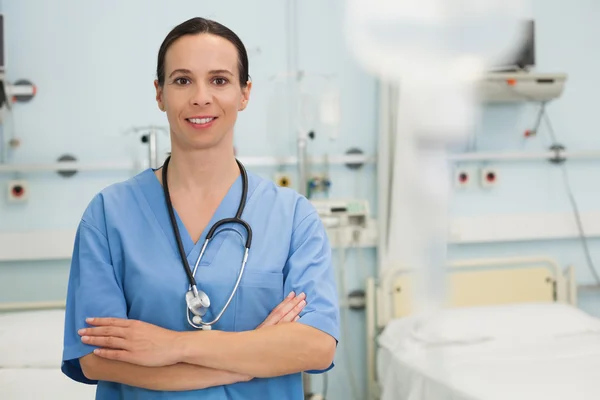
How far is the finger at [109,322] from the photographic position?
1134 mm

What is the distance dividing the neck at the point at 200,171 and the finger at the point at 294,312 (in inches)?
10.8

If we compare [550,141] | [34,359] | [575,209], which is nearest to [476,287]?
[575,209]

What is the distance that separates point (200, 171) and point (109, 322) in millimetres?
317

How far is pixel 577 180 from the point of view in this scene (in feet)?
10.4

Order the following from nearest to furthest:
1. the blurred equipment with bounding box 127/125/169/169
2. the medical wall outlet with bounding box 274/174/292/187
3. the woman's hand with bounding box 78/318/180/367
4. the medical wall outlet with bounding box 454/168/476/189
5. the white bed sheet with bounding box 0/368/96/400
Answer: the woman's hand with bounding box 78/318/180/367
the white bed sheet with bounding box 0/368/96/400
the blurred equipment with bounding box 127/125/169/169
the medical wall outlet with bounding box 274/174/292/187
the medical wall outlet with bounding box 454/168/476/189

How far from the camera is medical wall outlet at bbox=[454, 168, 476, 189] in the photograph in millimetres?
3033

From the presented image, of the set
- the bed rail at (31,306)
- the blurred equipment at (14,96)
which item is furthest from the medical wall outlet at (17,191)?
the bed rail at (31,306)

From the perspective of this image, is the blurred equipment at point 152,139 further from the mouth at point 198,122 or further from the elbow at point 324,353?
the elbow at point 324,353

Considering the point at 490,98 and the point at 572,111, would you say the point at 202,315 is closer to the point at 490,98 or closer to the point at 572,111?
the point at 490,98

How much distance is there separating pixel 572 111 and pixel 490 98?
565 mm

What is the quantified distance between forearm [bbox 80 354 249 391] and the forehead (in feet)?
1.70

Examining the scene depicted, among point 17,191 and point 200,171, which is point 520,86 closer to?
point 200,171

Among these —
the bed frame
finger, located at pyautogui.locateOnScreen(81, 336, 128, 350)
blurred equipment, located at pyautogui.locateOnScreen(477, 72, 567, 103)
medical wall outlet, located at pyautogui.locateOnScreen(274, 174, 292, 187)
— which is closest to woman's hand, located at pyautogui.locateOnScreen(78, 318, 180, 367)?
finger, located at pyautogui.locateOnScreen(81, 336, 128, 350)

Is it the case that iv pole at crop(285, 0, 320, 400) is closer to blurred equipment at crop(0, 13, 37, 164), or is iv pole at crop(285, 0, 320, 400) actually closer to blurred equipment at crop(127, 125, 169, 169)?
blurred equipment at crop(127, 125, 169, 169)
